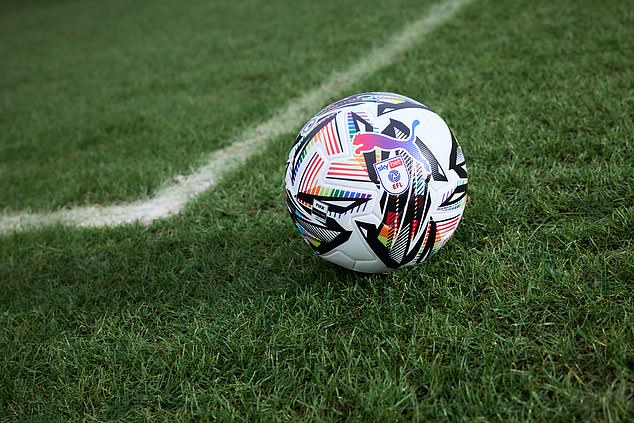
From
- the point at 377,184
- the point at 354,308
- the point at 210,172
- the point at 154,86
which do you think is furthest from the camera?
the point at 154,86

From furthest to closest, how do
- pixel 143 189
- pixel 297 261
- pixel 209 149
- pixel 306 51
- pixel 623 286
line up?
pixel 306 51, pixel 209 149, pixel 143 189, pixel 297 261, pixel 623 286

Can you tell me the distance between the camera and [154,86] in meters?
6.18

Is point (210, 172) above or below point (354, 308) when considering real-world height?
below

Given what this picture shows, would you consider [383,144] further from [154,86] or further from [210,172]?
[154,86]

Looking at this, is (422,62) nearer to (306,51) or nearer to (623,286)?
(306,51)

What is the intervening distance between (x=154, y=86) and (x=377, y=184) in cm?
474

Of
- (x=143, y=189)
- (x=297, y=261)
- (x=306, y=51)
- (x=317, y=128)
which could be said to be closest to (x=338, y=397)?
(x=297, y=261)

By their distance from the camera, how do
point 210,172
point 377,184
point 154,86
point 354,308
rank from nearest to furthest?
point 377,184 < point 354,308 < point 210,172 < point 154,86

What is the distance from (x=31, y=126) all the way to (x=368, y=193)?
486 cm

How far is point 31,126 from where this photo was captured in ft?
18.7

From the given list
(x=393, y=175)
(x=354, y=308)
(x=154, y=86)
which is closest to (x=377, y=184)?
(x=393, y=175)

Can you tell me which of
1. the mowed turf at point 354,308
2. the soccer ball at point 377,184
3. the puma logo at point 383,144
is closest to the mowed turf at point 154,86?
the mowed turf at point 354,308

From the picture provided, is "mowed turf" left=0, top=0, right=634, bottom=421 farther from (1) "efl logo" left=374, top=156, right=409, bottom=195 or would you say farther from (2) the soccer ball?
(1) "efl logo" left=374, top=156, right=409, bottom=195

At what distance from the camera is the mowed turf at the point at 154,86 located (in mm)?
4309
